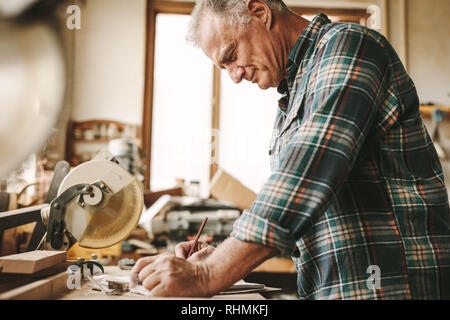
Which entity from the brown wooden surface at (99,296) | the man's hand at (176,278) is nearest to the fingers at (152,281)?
the man's hand at (176,278)

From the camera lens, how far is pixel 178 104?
324 cm

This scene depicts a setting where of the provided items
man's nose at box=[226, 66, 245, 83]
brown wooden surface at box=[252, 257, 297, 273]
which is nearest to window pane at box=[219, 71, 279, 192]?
brown wooden surface at box=[252, 257, 297, 273]

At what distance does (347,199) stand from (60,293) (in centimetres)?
63

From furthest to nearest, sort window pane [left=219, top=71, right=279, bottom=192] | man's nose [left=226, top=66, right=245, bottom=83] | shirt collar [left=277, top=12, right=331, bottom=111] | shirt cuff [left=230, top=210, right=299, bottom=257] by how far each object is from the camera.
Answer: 1. window pane [left=219, top=71, right=279, bottom=192]
2. man's nose [left=226, top=66, right=245, bottom=83]
3. shirt collar [left=277, top=12, right=331, bottom=111]
4. shirt cuff [left=230, top=210, right=299, bottom=257]

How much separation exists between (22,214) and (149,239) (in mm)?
1153

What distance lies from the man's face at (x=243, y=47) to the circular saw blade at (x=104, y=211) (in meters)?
0.40

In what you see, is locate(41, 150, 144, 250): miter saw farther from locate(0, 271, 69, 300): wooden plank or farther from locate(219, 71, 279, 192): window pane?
locate(219, 71, 279, 192): window pane

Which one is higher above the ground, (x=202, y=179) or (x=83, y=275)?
(x=202, y=179)

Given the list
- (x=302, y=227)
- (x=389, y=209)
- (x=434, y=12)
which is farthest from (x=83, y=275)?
(x=434, y=12)

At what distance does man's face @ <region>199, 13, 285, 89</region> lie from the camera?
917mm

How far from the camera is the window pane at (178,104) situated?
3.20 metres

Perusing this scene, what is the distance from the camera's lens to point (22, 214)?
37.2 inches

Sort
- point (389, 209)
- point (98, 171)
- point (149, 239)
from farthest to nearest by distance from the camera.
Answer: point (149, 239), point (98, 171), point (389, 209)
